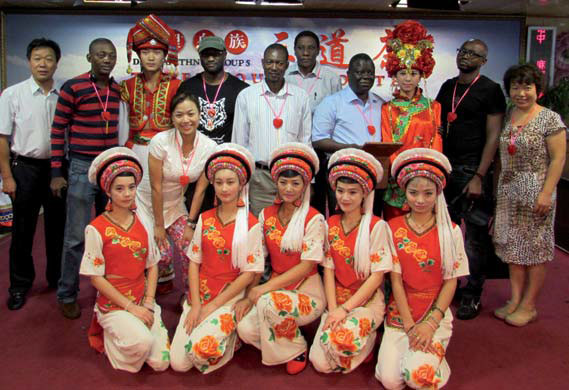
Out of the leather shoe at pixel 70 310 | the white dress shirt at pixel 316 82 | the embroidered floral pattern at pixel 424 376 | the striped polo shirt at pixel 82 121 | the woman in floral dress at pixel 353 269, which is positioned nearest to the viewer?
the embroidered floral pattern at pixel 424 376

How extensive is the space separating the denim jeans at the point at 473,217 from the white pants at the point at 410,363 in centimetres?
80

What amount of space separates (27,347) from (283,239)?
161 cm

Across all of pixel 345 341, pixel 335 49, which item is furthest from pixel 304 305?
pixel 335 49

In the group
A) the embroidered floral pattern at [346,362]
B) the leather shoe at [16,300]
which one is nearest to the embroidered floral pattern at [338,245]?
the embroidered floral pattern at [346,362]

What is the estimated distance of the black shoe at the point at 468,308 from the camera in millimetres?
3322

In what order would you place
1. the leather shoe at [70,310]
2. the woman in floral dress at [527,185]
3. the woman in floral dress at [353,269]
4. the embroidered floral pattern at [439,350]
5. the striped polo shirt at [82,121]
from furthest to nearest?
the leather shoe at [70,310]
the striped polo shirt at [82,121]
the woman in floral dress at [527,185]
the woman in floral dress at [353,269]
the embroidered floral pattern at [439,350]

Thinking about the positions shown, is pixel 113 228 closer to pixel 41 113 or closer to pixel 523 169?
pixel 41 113

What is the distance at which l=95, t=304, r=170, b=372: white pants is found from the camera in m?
2.59

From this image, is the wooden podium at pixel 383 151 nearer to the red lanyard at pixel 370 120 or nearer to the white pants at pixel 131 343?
the red lanyard at pixel 370 120

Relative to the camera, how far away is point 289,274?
2773 mm

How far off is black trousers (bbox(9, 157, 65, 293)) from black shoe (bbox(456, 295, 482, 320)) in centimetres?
284

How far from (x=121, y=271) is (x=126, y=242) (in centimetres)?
16

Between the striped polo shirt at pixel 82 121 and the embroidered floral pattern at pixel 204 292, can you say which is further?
the striped polo shirt at pixel 82 121

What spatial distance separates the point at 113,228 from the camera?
107 inches
